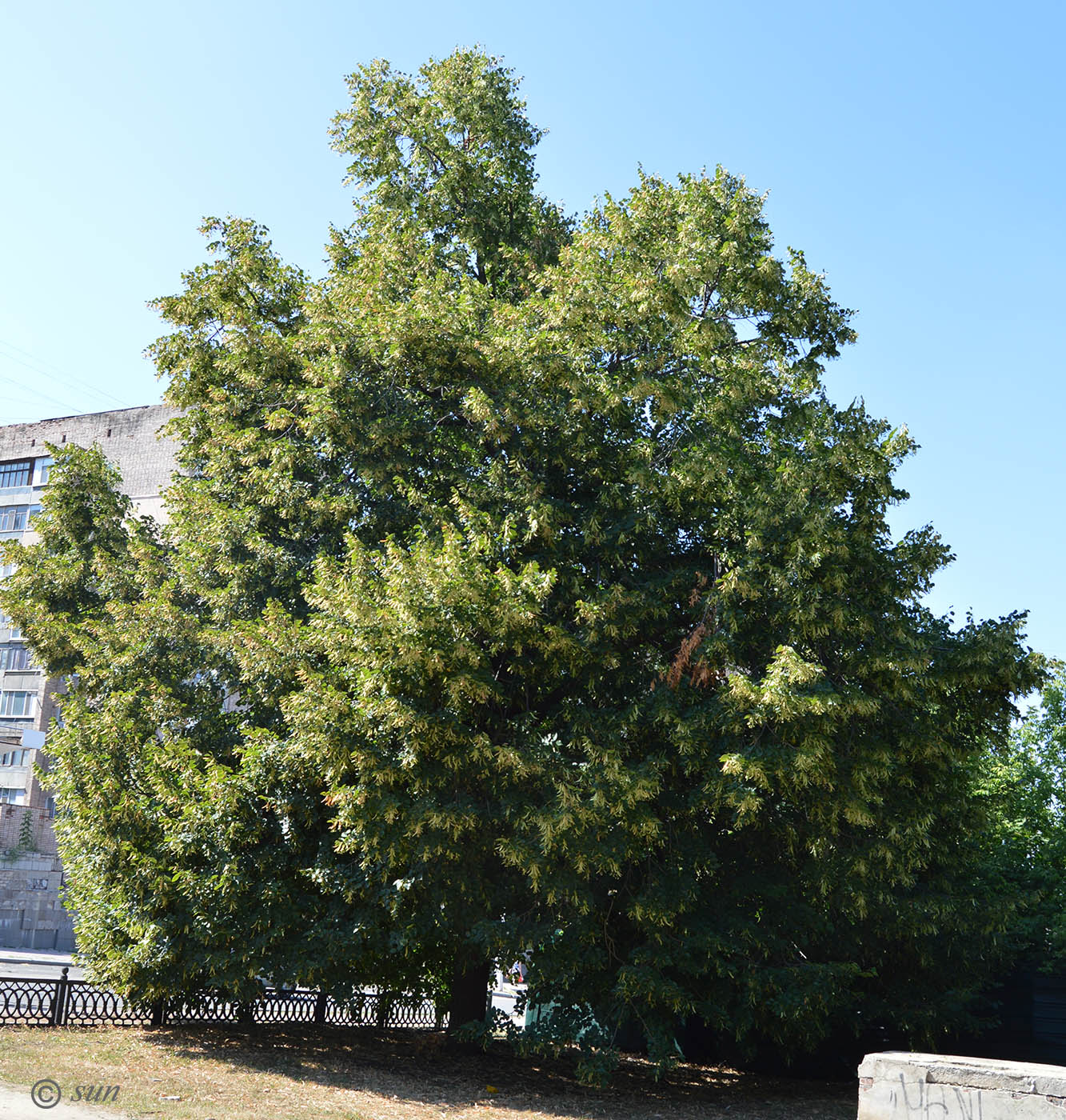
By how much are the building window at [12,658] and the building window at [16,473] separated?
7.67 metres

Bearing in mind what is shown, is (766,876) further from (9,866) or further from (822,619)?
(9,866)

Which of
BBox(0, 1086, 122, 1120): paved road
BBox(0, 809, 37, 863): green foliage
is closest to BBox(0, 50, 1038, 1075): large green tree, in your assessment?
BBox(0, 1086, 122, 1120): paved road

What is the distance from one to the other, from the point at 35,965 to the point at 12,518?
26.0 m

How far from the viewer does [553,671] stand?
45.7 ft

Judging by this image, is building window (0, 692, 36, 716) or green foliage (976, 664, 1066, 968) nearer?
green foliage (976, 664, 1066, 968)

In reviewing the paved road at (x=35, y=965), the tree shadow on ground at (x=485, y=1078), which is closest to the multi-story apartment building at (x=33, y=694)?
the paved road at (x=35, y=965)

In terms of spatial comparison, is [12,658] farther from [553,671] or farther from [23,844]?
[553,671]

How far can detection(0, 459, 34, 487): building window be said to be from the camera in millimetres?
47750

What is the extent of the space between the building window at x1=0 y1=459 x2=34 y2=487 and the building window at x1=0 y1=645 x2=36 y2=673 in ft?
25.2

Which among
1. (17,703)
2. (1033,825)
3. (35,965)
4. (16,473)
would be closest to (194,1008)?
(35,965)

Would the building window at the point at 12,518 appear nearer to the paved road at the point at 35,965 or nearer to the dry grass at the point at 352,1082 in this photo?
the paved road at the point at 35,965

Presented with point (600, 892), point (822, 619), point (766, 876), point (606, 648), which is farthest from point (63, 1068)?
point (822, 619)

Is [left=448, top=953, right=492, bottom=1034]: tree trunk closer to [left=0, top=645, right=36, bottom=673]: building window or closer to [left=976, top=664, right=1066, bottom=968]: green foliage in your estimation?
[left=976, top=664, right=1066, bottom=968]: green foliage

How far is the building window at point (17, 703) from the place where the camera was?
44.5 metres
